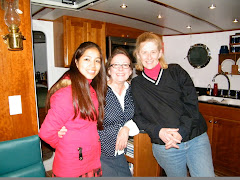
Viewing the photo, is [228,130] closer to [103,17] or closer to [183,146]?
[183,146]

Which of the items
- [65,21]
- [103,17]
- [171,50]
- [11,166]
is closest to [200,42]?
[171,50]

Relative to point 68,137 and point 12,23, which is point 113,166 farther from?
point 12,23

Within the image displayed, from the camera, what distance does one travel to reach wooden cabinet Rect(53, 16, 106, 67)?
2.84 meters

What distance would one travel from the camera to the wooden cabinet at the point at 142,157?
188cm

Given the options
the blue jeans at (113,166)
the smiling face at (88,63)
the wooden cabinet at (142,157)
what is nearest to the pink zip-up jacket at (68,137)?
the smiling face at (88,63)

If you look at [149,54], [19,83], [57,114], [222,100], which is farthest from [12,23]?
[222,100]

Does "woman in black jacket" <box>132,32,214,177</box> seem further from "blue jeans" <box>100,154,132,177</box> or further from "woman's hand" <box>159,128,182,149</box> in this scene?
"blue jeans" <box>100,154,132,177</box>

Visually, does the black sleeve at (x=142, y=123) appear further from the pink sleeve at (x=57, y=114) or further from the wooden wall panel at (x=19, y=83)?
the wooden wall panel at (x=19, y=83)

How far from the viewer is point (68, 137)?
1.25m

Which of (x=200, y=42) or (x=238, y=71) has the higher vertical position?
(x=200, y=42)

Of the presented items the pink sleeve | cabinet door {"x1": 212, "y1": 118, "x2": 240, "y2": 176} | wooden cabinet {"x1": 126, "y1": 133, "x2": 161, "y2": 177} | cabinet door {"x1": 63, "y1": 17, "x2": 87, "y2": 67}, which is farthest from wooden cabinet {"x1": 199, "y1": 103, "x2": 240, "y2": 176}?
the pink sleeve

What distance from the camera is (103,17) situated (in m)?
2.94

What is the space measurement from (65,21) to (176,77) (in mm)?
2022

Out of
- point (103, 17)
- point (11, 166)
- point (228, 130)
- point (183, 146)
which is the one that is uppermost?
point (103, 17)
